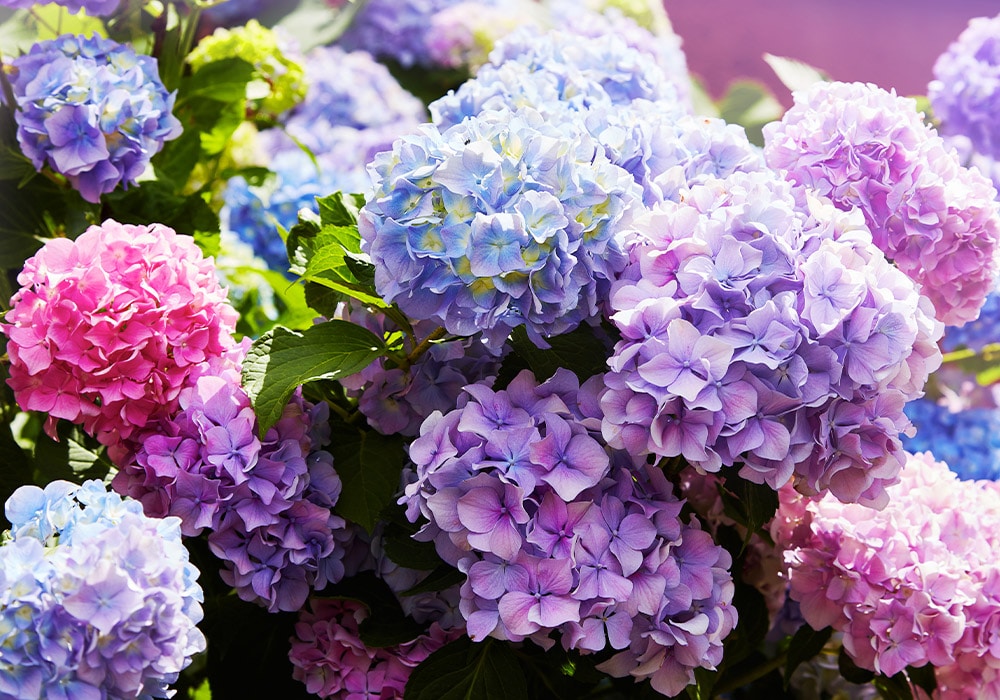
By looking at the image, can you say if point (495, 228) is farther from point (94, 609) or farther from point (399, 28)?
point (399, 28)

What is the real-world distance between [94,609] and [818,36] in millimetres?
2104

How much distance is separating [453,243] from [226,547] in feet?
0.83

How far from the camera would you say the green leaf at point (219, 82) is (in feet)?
3.15

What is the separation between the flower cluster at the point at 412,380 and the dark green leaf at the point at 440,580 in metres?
0.09

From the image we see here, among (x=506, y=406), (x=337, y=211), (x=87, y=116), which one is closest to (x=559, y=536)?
(x=506, y=406)

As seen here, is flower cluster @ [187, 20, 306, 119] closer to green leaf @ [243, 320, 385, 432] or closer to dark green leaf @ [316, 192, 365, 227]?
dark green leaf @ [316, 192, 365, 227]

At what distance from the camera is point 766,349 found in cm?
53

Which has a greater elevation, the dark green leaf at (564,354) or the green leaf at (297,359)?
the dark green leaf at (564,354)

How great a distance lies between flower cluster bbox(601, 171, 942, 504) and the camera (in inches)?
21.0

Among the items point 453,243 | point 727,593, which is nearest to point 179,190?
point 453,243

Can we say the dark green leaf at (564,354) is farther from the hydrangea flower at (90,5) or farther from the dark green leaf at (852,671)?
the hydrangea flower at (90,5)

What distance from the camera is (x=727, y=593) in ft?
1.99

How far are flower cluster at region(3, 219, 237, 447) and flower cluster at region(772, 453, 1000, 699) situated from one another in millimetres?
431

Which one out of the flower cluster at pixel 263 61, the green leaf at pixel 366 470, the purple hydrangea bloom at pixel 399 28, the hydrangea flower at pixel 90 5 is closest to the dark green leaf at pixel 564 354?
the green leaf at pixel 366 470
